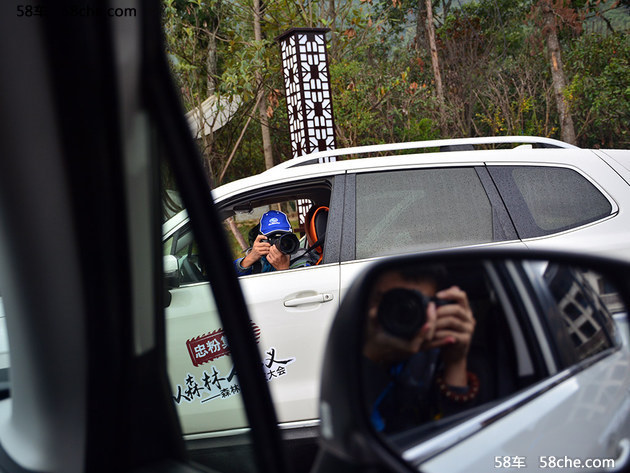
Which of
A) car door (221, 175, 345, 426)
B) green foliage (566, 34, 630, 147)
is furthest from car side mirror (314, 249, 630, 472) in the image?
green foliage (566, 34, 630, 147)

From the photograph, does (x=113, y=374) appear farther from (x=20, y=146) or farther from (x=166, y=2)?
(x=166, y=2)

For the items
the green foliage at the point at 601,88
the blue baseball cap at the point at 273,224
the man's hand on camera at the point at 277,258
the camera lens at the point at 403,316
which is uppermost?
the green foliage at the point at 601,88

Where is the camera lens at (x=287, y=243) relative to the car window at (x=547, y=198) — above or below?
below

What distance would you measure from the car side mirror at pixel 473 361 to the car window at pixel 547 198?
2024mm

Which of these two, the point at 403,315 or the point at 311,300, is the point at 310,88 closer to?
the point at 311,300

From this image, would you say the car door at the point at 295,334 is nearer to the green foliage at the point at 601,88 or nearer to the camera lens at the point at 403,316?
the camera lens at the point at 403,316

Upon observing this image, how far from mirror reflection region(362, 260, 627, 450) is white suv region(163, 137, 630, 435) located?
1.86m

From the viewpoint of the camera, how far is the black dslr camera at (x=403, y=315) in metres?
0.79

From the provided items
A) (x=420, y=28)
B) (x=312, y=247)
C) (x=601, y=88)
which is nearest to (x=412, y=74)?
(x=420, y=28)

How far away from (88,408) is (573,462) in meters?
0.78

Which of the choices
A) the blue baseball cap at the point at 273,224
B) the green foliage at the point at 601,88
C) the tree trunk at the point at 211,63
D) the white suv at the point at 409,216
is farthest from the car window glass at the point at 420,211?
the green foliage at the point at 601,88

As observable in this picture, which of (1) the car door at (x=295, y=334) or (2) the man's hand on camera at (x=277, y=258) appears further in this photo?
(2) the man's hand on camera at (x=277, y=258)

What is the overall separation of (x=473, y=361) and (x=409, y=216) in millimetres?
2263

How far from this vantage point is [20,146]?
70cm
